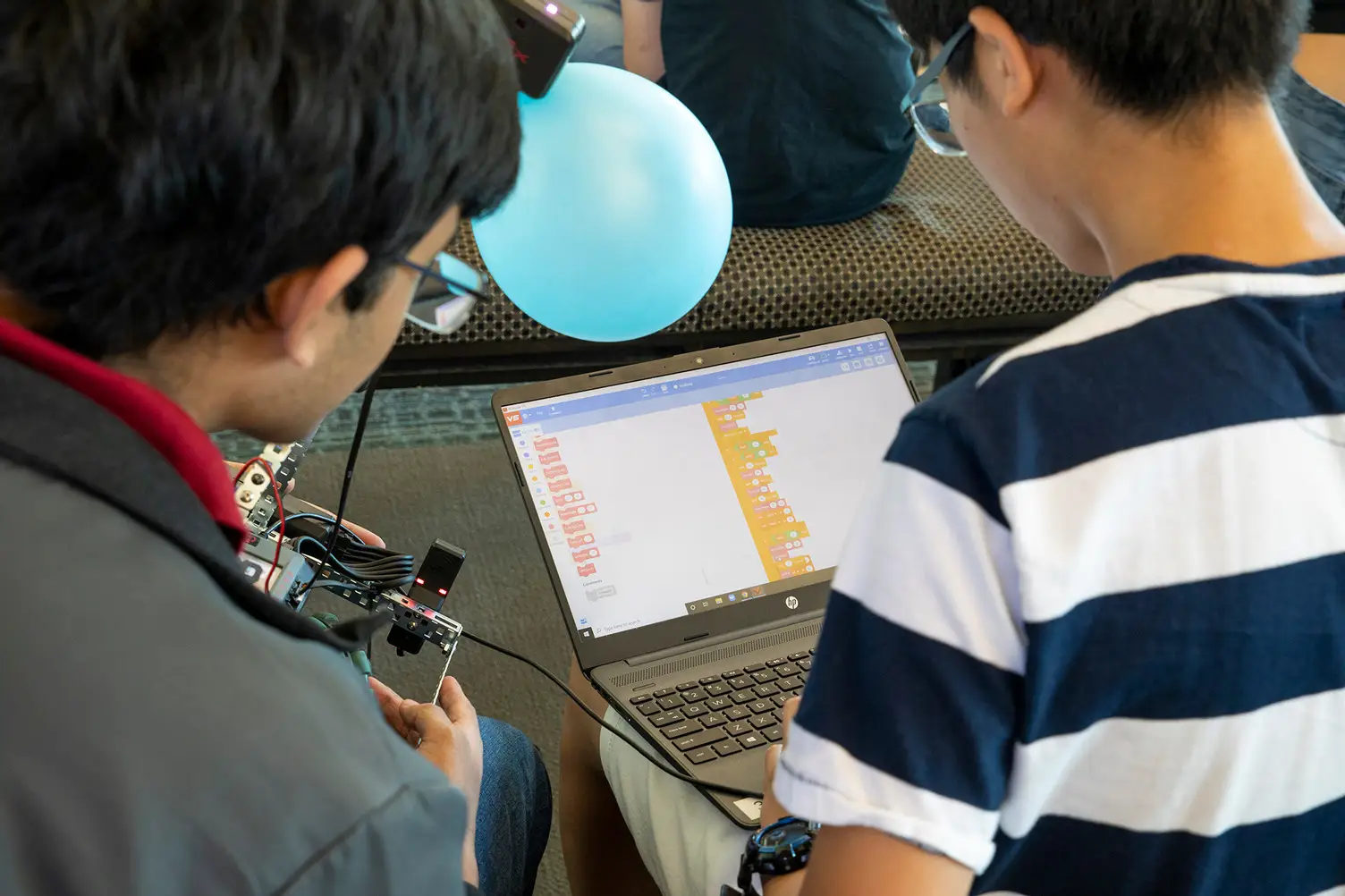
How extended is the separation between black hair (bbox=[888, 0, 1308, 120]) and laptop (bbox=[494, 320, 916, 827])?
446mm

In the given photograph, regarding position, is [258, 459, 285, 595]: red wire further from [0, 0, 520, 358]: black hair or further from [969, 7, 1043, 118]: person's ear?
[969, 7, 1043, 118]: person's ear

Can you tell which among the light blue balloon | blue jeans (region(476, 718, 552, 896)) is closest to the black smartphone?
the light blue balloon

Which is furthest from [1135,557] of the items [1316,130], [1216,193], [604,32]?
[604,32]

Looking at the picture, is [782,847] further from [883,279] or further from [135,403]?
[883,279]

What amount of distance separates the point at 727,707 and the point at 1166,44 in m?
0.63

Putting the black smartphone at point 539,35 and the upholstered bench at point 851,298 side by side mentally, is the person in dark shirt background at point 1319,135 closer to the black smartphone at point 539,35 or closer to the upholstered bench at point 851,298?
the upholstered bench at point 851,298

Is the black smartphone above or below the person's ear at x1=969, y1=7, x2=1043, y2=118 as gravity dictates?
below

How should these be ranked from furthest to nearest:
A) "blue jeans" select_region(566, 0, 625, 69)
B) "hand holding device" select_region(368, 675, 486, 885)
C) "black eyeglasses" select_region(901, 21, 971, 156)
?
"blue jeans" select_region(566, 0, 625, 69)
"hand holding device" select_region(368, 675, 486, 885)
"black eyeglasses" select_region(901, 21, 971, 156)

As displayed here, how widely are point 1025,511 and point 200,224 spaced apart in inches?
16.5

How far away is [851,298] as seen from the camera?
1806 mm

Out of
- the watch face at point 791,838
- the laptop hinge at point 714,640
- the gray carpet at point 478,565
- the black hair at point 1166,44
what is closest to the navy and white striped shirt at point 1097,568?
the black hair at point 1166,44

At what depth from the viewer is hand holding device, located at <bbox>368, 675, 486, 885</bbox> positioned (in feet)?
2.84

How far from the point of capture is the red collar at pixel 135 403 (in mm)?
530

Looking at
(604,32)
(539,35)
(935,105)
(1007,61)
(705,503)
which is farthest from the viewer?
(604,32)
